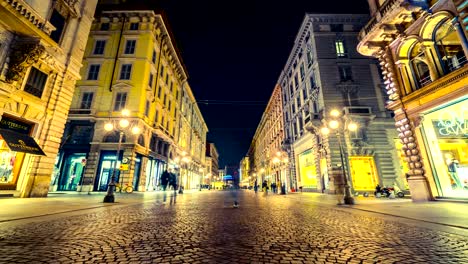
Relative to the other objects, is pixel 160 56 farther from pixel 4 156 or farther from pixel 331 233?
pixel 331 233

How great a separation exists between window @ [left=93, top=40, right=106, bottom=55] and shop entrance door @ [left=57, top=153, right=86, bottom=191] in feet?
40.8

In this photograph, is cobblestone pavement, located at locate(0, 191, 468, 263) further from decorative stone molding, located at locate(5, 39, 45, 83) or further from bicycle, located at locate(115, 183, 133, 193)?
bicycle, located at locate(115, 183, 133, 193)

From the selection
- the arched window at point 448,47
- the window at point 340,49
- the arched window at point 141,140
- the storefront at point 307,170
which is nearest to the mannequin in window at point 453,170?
the arched window at point 448,47

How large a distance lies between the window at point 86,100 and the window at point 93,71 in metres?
2.12

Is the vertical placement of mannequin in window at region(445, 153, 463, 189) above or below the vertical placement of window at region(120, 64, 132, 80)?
below

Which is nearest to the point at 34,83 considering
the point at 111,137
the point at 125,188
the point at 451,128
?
the point at 111,137

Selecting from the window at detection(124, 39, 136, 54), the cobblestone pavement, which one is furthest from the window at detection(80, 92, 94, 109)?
the cobblestone pavement

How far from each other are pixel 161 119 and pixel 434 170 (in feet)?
89.3

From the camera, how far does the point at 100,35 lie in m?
25.6

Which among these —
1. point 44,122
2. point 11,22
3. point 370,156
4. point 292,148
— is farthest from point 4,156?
point 292,148

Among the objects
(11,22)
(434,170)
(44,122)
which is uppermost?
(11,22)

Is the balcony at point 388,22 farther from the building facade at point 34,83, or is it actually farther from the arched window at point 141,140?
the arched window at point 141,140

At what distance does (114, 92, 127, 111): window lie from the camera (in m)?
22.7

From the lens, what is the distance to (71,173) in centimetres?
2152
